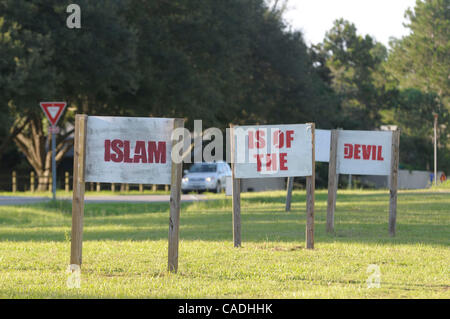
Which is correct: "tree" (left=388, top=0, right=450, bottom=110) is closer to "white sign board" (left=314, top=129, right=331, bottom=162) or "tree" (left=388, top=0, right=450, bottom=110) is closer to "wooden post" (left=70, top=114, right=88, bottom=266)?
"white sign board" (left=314, top=129, right=331, bottom=162)

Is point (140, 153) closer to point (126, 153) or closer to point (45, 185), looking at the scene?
point (126, 153)

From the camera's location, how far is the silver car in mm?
37531

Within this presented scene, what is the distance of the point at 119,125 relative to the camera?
9633 mm

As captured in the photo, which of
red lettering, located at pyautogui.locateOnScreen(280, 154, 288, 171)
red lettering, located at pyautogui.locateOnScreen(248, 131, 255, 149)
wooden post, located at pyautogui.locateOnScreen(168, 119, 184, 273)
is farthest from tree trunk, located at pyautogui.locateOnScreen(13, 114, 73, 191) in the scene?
wooden post, located at pyautogui.locateOnScreen(168, 119, 184, 273)

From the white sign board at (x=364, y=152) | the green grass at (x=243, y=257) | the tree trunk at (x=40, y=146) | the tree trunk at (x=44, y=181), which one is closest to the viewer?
the green grass at (x=243, y=257)

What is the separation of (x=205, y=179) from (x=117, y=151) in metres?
28.0

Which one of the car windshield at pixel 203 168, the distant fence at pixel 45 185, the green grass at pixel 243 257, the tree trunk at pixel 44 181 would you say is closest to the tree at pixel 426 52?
the distant fence at pixel 45 185

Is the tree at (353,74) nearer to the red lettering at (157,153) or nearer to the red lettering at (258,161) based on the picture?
the red lettering at (258,161)

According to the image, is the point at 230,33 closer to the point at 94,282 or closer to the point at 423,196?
the point at 423,196

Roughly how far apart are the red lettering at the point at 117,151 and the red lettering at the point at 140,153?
0.63ft

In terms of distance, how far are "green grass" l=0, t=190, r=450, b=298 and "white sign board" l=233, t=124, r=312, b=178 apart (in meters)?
1.23

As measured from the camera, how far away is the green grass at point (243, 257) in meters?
8.17

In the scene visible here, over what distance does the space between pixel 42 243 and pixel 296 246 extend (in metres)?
4.60

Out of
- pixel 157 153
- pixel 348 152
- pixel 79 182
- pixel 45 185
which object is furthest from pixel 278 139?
pixel 45 185
